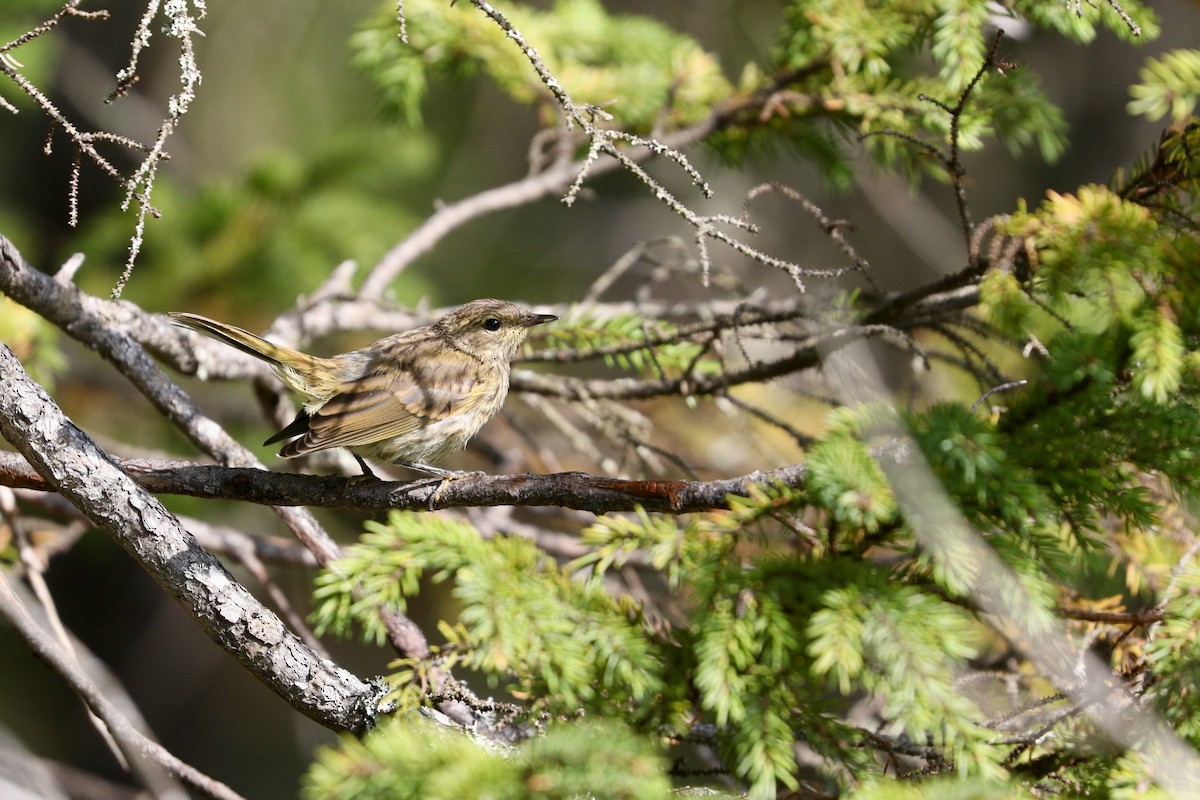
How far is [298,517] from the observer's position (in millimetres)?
2797

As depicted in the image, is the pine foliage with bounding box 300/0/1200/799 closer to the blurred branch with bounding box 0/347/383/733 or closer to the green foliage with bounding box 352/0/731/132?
the blurred branch with bounding box 0/347/383/733

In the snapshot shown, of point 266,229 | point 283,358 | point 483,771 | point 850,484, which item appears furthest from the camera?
point 266,229

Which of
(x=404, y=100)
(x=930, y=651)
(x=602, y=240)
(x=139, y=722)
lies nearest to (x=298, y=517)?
(x=139, y=722)

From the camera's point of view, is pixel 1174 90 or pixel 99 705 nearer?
pixel 99 705

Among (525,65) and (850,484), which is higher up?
(525,65)

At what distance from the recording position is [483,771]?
1.60 metres

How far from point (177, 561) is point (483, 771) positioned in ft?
3.01

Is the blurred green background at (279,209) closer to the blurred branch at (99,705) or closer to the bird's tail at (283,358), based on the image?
the bird's tail at (283,358)

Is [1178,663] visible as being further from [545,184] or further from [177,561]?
[545,184]

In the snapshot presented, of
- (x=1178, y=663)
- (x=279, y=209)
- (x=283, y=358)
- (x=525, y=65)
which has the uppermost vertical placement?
(x=525, y=65)

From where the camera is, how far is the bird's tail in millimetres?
3139

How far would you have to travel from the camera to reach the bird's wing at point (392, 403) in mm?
3246

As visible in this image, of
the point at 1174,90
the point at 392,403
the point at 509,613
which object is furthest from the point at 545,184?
the point at 509,613

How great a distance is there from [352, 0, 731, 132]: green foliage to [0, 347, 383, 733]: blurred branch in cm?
231
